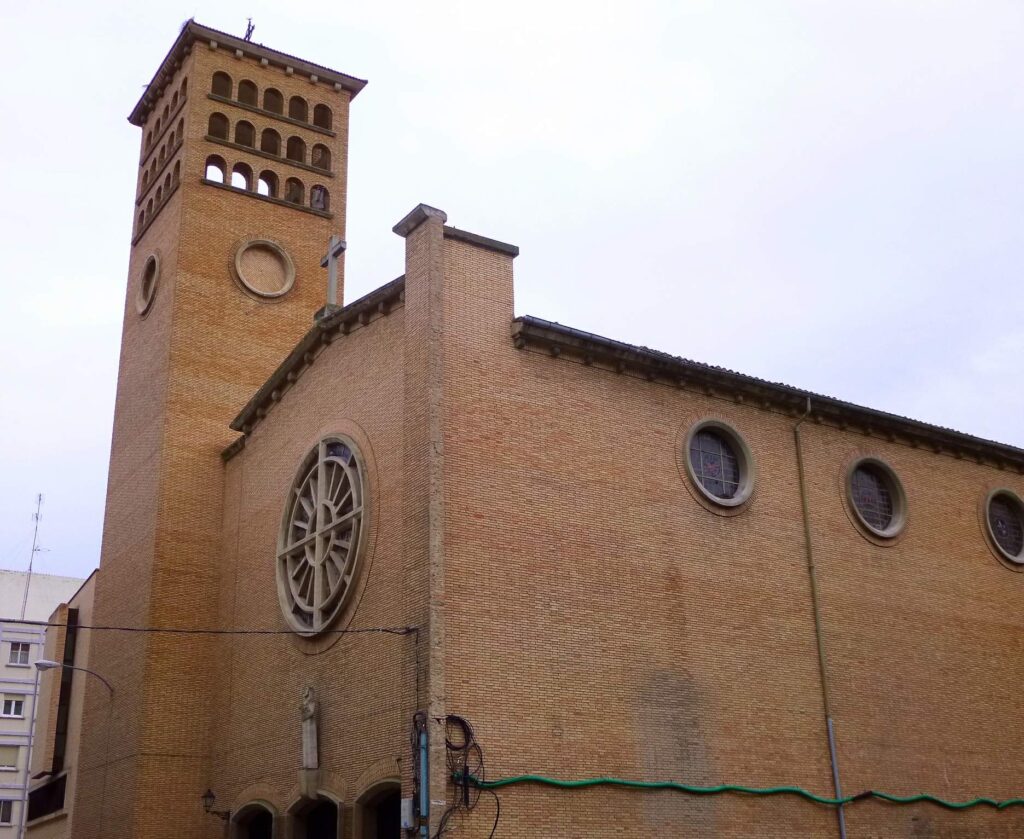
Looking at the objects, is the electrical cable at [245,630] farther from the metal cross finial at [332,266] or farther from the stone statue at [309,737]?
the metal cross finial at [332,266]

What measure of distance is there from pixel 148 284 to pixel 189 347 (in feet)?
10.5

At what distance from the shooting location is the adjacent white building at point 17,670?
4972 cm

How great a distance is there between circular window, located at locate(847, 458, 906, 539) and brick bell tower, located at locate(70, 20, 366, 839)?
38.8ft

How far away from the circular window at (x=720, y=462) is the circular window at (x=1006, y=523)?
6.12 metres

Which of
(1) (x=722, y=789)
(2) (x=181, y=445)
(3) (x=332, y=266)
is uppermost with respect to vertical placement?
(3) (x=332, y=266)

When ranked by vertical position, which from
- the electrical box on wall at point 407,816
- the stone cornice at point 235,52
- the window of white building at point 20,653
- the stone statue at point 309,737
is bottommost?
the electrical box on wall at point 407,816

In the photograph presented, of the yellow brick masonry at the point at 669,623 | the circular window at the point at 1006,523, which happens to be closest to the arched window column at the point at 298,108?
the yellow brick masonry at the point at 669,623

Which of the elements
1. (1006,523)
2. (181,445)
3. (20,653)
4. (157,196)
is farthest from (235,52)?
(20,653)

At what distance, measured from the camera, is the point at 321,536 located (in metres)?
19.3

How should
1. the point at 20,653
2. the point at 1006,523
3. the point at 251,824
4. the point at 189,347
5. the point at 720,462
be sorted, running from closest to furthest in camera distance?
1. the point at 720,462
2. the point at 251,824
3. the point at 1006,523
4. the point at 189,347
5. the point at 20,653

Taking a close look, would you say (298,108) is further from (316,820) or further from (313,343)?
(316,820)

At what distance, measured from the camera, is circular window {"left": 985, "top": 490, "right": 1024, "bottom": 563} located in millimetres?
23031

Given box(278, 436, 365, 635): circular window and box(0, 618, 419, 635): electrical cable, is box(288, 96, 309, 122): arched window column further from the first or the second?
box(0, 618, 419, 635): electrical cable

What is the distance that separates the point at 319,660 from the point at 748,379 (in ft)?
26.6
